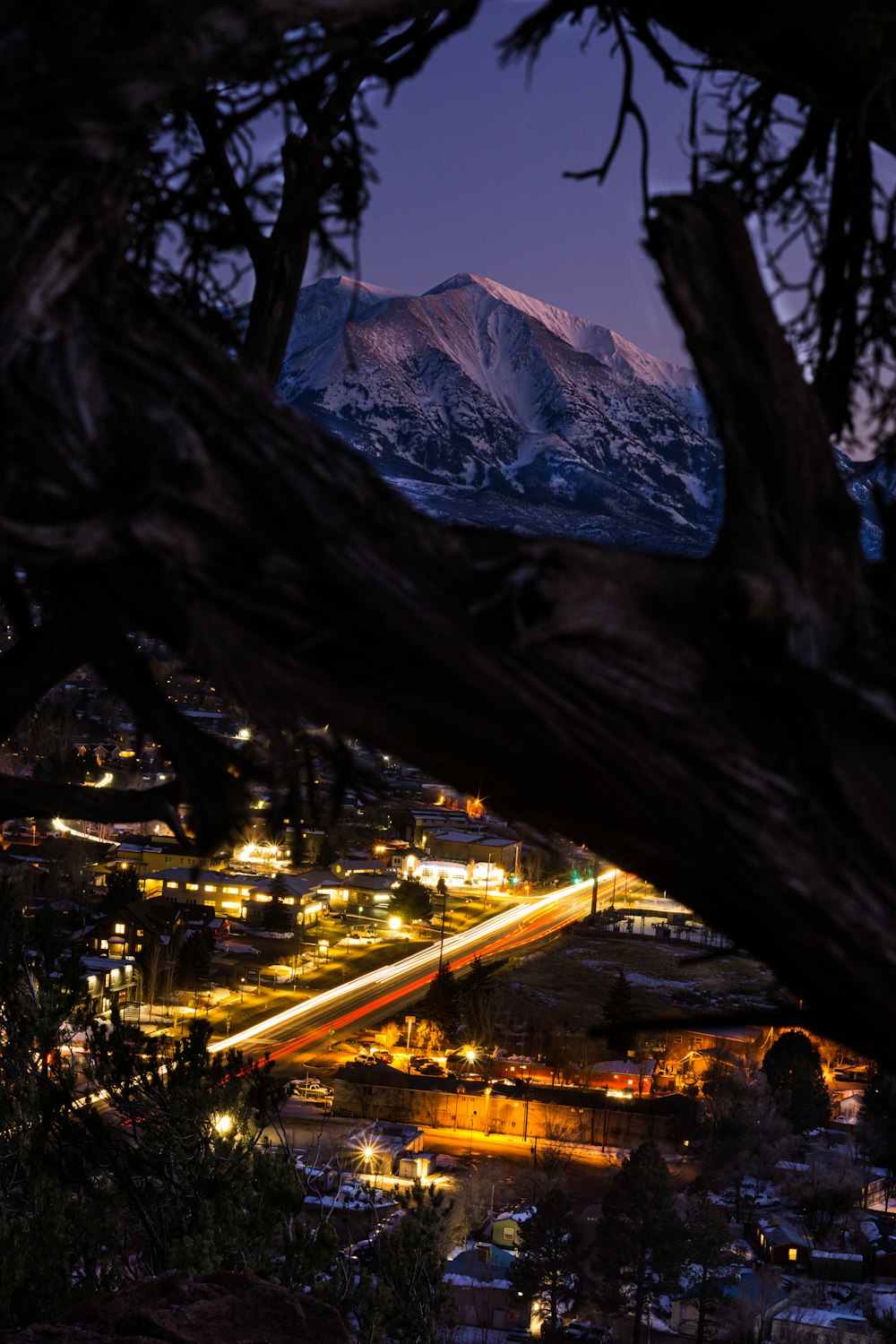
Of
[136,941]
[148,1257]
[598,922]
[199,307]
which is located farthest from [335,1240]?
[598,922]

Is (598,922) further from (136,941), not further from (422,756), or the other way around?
(422,756)

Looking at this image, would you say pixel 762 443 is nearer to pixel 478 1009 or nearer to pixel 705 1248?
pixel 705 1248

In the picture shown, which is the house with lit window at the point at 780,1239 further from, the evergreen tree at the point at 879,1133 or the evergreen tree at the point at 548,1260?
the evergreen tree at the point at 548,1260

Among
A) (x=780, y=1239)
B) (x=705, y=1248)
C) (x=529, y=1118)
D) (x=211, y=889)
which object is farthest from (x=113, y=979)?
(x=780, y=1239)

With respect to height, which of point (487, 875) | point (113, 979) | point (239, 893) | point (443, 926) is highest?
point (487, 875)

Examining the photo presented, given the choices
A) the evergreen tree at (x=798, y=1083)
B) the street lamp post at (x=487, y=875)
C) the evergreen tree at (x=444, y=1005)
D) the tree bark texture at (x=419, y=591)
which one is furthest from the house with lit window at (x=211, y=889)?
the tree bark texture at (x=419, y=591)

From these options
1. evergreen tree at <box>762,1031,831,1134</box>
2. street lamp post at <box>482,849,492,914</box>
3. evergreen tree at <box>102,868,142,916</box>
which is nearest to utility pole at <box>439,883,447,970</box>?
street lamp post at <box>482,849,492,914</box>

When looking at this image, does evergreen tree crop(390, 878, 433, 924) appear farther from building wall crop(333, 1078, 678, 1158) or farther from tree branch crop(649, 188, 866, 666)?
tree branch crop(649, 188, 866, 666)
